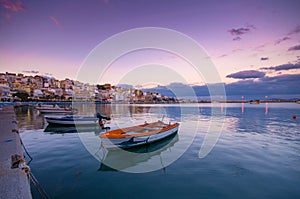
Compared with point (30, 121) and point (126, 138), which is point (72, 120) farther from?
point (126, 138)

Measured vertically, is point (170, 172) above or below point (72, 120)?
below

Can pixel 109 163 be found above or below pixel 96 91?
below

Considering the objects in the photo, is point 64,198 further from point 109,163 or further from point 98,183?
point 109,163

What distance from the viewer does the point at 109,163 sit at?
8469 millimetres

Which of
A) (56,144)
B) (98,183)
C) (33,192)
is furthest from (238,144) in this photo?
(56,144)

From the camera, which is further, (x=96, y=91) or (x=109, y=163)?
(x=96, y=91)

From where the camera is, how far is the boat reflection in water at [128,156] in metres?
8.19

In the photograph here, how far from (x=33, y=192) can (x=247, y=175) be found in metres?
8.65

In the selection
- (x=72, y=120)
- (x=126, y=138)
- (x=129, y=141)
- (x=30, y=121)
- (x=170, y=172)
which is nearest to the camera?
(x=170, y=172)

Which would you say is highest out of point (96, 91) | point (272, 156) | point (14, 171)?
point (96, 91)

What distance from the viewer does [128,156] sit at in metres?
9.62

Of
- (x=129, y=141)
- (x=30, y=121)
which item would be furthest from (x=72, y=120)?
(x=129, y=141)

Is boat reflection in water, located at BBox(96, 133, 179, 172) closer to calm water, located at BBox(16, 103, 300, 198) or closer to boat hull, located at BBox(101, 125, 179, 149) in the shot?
calm water, located at BBox(16, 103, 300, 198)

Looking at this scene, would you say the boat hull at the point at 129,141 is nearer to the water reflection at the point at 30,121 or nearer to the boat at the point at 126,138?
the boat at the point at 126,138
